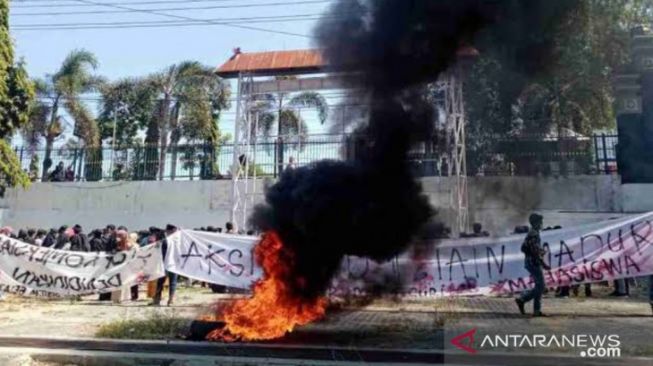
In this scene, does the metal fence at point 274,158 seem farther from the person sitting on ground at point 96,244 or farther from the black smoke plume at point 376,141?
the person sitting on ground at point 96,244

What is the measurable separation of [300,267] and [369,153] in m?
1.98

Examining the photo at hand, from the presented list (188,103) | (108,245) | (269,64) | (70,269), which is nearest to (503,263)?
(108,245)

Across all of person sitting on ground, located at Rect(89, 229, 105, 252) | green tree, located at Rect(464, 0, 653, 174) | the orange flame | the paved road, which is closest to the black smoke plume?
the orange flame

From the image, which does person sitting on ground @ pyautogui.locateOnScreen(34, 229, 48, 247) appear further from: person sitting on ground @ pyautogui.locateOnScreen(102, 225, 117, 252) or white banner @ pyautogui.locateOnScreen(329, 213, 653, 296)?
white banner @ pyautogui.locateOnScreen(329, 213, 653, 296)

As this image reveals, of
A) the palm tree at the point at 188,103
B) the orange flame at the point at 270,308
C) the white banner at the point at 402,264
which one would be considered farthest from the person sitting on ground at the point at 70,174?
the orange flame at the point at 270,308

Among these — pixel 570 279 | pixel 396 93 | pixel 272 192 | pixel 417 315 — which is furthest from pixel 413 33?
pixel 570 279

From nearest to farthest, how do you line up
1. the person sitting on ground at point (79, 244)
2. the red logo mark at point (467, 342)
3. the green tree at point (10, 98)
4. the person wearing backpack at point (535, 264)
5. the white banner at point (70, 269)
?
the red logo mark at point (467, 342) < the person wearing backpack at point (535, 264) < the white banner at point (70, 269) < the green tree at point (10, 98) < the person sitting on ground at point (79, 244)

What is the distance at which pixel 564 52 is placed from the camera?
9867 millimetres

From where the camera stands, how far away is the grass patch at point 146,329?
6957 mm

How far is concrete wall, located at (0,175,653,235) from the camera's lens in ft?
49.1

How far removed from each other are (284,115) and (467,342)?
17.4 m

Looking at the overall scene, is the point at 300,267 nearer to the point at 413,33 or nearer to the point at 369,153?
the point at 369,153

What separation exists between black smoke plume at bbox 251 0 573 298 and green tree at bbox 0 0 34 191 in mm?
7373

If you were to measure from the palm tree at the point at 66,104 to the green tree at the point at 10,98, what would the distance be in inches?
300
